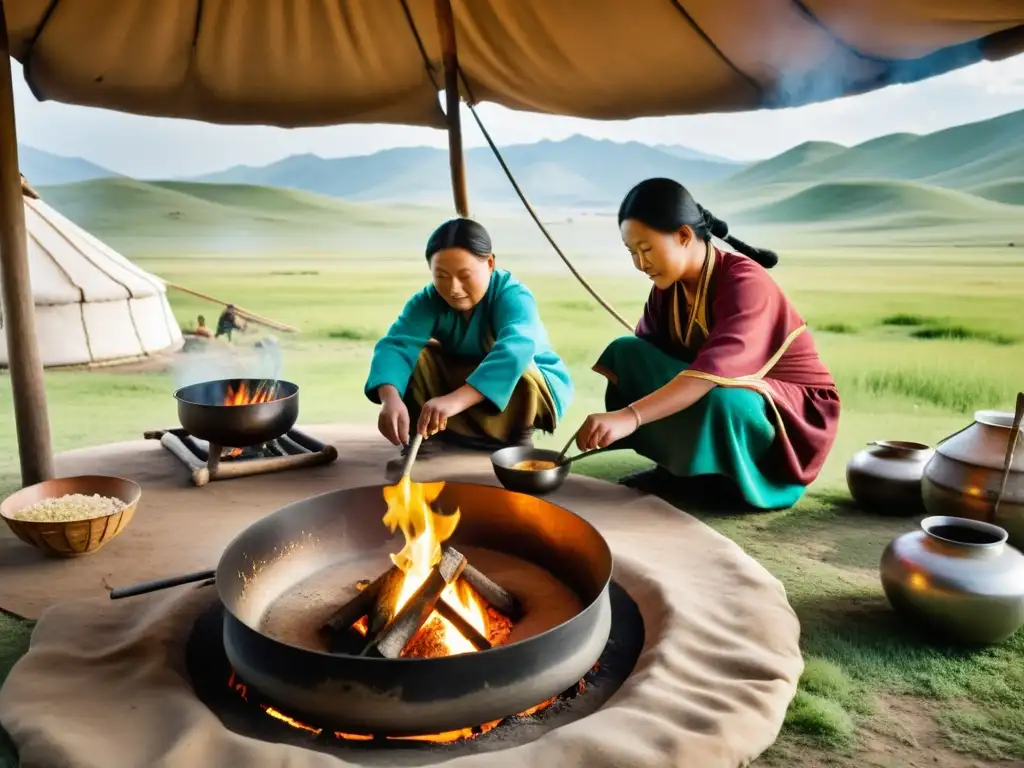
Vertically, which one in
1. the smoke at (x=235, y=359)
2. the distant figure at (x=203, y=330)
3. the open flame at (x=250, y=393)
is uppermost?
the open flame at (x=250, y=393)

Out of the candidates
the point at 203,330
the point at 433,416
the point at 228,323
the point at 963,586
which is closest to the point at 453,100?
the point at 433,416

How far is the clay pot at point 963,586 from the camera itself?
1604 millimetres

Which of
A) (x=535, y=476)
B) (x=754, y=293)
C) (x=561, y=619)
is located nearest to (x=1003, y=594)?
(x=561, y=619)

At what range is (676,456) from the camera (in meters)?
2.48

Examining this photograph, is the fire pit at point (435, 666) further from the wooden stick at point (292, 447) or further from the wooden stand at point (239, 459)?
the wooden stick at point (292, 447)

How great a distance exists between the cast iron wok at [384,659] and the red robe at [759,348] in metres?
0.87

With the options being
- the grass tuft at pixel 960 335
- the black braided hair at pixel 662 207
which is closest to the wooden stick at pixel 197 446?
the black braided hair at pixel 662 207

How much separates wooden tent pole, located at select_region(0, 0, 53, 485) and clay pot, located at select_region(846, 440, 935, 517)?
286cm

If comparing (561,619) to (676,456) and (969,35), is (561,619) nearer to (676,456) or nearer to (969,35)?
(676,456)

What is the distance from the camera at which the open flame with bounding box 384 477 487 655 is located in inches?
58.2

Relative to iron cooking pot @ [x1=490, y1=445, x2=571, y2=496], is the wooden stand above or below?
below

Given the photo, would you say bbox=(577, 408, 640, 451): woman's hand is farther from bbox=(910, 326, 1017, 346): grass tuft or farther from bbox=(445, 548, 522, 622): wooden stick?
bbox=(910, 326, 1017, 346): grass tuft

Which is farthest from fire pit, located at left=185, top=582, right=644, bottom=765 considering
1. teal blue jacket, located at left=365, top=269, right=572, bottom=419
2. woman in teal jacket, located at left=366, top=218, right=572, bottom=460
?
teal blue jacket, located at left=365, top=269, right=572, bottom=419

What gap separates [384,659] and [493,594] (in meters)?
0.49
